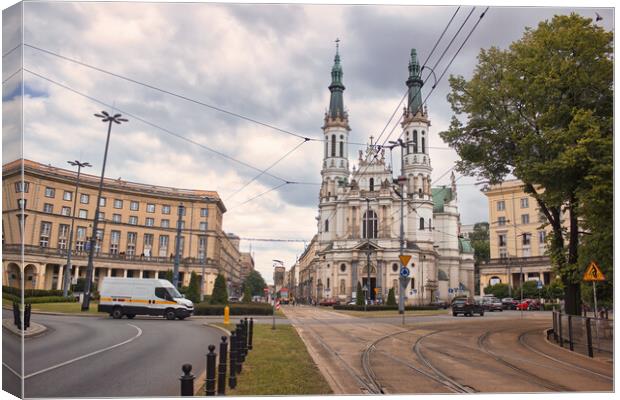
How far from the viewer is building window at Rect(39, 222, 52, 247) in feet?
36.1

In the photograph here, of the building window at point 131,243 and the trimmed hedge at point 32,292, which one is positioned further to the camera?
the building window at point 131,243

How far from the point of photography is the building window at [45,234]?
36.1 feet

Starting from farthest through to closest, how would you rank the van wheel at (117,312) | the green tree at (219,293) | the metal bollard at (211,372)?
the green tree at (219,293)
the van wheel at (117,312)
the metal bollard at (211,372)

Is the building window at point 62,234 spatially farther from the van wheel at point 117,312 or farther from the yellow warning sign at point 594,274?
the van wheel at point 117,312

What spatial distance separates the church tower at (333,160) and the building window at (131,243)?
73.7 metres

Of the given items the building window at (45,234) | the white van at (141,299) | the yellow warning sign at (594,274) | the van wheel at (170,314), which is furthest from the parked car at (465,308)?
the building window at (45,234)

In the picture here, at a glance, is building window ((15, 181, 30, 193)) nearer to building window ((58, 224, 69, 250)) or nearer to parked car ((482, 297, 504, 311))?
building window ((58, 224, 69, 250))

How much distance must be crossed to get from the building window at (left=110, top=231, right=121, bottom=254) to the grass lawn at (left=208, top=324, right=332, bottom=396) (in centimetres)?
502

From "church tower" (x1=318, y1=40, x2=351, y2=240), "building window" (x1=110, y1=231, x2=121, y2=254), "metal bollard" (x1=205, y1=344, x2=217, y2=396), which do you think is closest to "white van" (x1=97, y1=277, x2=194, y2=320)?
"building window" (x1=110, y1=231, x2=121, y2=254)

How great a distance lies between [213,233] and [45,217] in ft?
21.0

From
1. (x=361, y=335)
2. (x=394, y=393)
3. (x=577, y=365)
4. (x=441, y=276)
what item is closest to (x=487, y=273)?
(x=441, y=276)

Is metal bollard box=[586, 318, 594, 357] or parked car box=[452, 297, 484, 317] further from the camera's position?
parked car box=[452, 297, 484, 317]

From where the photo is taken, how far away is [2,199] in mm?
10125

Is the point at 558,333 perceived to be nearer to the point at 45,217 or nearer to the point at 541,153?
the point at 541,153
